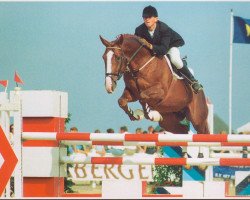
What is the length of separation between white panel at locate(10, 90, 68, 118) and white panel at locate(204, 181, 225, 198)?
0.85 meters

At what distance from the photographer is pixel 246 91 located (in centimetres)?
466

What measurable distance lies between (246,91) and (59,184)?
1.70 m

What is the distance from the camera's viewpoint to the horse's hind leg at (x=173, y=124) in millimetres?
4285

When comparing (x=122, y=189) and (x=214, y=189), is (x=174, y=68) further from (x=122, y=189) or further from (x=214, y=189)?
(x=122, y=189)

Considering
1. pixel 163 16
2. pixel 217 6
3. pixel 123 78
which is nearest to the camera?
pixel 123 78

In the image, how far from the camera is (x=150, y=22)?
4055 mm

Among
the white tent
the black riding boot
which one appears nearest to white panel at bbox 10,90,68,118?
the black riding boot

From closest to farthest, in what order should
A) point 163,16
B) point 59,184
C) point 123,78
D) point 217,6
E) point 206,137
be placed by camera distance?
1. point 206,137
2. point 59,184
3. point 123,78
4. point 163,16
5. point 217,6

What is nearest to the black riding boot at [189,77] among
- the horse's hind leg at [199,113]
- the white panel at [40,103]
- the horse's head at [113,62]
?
the horse's hind leg at [199,113]

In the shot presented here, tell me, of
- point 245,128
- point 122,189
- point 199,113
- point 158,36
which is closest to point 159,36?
point 158,36

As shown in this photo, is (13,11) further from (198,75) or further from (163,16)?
(198,75)

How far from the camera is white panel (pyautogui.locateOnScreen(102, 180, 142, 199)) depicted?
329 cm

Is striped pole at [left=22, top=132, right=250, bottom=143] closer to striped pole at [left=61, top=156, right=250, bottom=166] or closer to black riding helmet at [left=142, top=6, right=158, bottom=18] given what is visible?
striped pole at [left=61, top=156, right=250, bottom=166]

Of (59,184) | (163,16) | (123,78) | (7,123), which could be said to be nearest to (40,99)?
(7,123)
